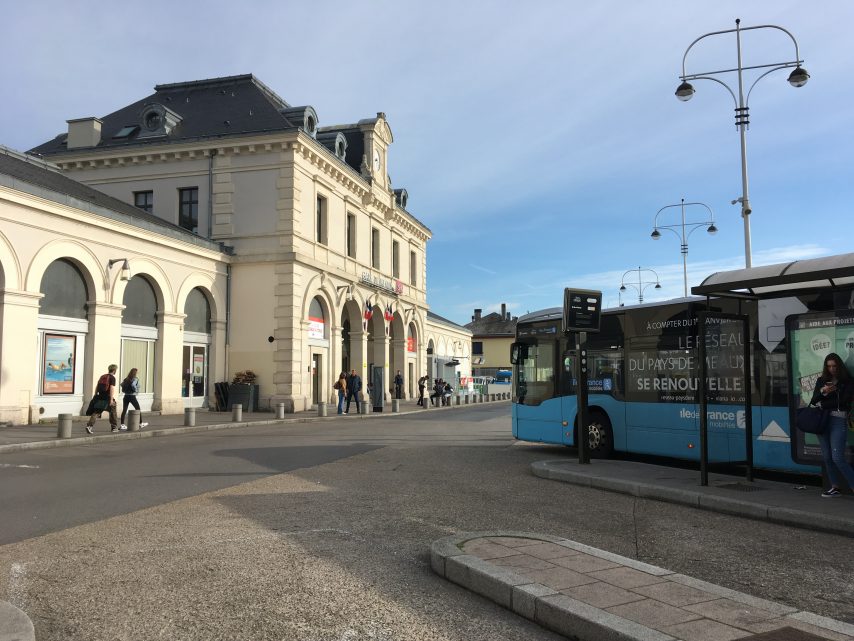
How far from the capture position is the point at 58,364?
2009 centimetres

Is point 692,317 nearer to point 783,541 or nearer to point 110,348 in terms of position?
point 783,541

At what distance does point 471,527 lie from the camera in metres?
7.02

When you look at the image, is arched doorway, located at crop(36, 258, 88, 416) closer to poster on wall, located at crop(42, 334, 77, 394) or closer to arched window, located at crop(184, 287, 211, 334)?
poster on wall, located at crop(42, 334, 77, 394)

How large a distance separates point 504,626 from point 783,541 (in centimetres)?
380

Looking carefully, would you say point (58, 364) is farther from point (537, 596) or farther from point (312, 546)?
point (537, 596)

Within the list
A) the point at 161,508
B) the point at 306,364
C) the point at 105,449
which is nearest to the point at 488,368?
the point at 306,364

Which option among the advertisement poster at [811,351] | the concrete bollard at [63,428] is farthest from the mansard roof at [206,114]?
the advertisement poster at [811,351]

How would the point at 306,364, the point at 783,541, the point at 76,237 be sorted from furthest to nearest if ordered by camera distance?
1. the point at 306,364
2. the point at 76,237
3. the point at 783,541

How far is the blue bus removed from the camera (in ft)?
29.0

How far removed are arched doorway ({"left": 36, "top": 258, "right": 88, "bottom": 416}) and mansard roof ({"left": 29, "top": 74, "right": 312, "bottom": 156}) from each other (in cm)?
1086

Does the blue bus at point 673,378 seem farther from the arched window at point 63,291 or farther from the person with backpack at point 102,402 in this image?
the arched window at point 63,291

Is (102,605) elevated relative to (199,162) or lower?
lower

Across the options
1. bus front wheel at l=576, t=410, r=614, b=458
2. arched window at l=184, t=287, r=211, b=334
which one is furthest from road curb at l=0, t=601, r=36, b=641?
arched window at l=184, t=287, r=211, b=334

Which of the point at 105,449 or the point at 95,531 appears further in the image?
the point at 105,449
